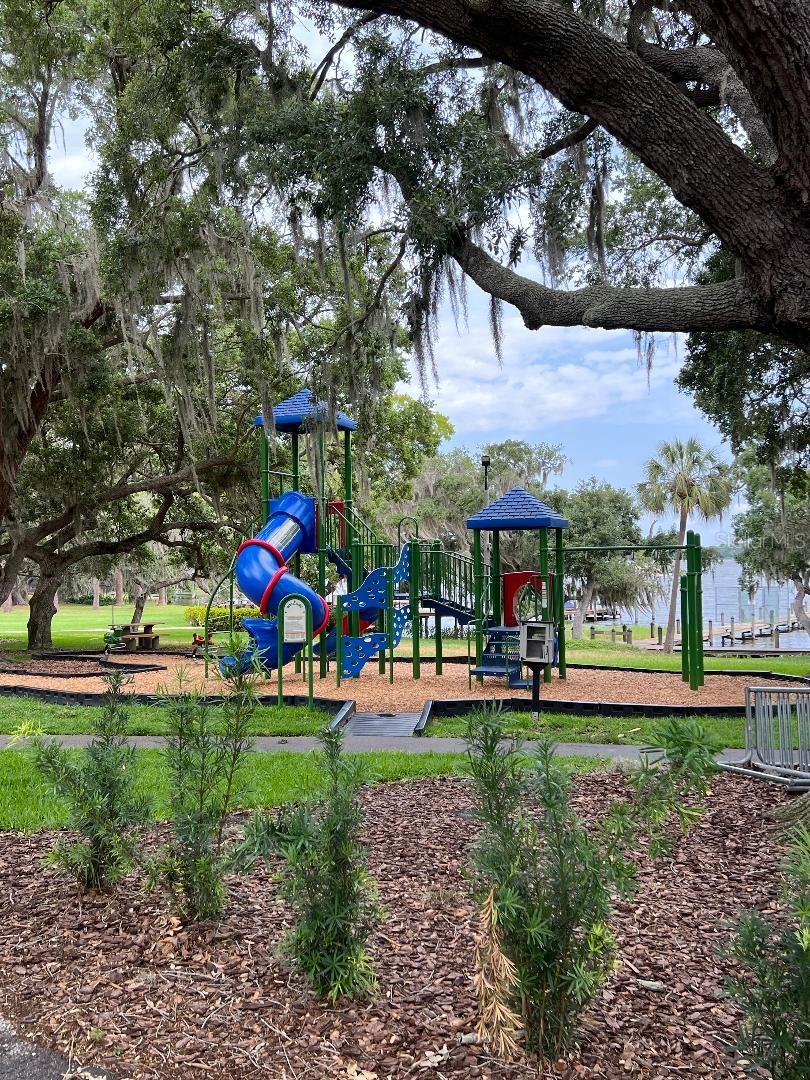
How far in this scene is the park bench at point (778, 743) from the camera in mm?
5668

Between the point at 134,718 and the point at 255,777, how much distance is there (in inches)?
148

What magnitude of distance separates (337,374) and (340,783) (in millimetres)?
6832

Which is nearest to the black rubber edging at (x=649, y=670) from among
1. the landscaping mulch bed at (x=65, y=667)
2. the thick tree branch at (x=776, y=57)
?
the landscaping mulch bed at (x=65, y=667)

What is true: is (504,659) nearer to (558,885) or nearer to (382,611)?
(382,611)

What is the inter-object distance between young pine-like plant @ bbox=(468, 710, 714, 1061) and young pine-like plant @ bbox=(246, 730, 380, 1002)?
18.9 inches

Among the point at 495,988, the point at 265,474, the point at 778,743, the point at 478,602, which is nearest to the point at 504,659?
the point at 478,602

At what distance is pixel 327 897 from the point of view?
8.66 ft

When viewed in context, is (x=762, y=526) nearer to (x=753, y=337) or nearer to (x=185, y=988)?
(x=753, y=337)

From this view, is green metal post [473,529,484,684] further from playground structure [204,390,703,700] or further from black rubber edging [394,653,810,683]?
black rubber edging [394,653,810,683]

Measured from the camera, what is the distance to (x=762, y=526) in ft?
109

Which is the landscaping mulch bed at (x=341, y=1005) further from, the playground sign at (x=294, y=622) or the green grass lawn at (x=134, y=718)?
the playground sign at (x=294, y=622)

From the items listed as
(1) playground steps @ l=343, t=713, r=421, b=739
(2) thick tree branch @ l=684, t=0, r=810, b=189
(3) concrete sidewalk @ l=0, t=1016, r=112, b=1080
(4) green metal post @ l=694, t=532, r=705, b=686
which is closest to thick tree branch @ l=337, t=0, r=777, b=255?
(2) thick tree branch @ l=684, t=0, r=810, b=189

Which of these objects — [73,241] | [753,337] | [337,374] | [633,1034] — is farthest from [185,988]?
[73,241]

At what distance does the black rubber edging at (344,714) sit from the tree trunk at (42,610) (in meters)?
14.4
